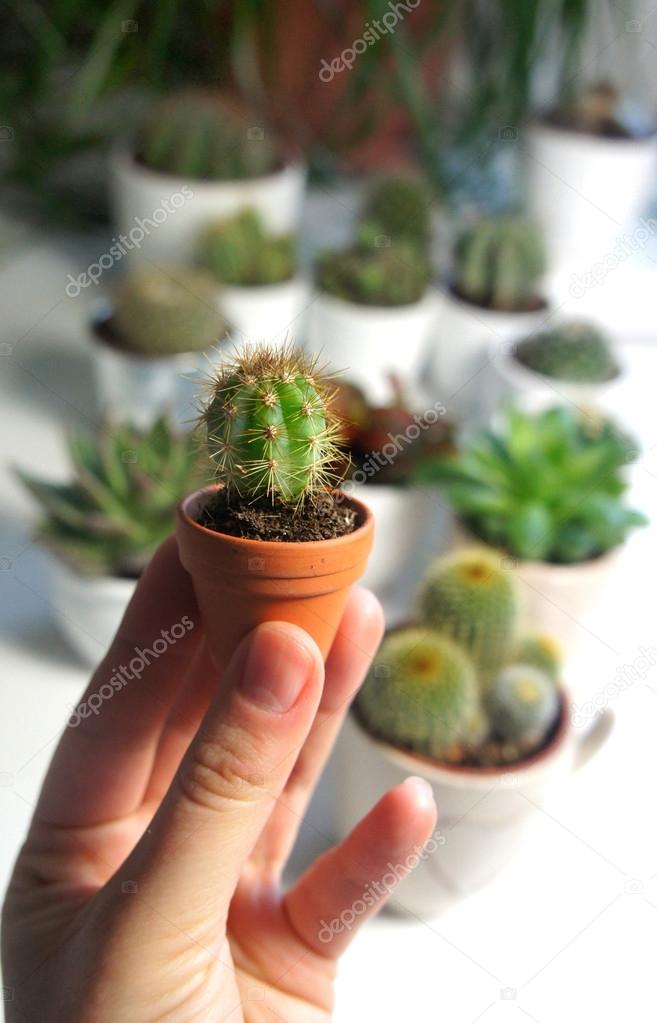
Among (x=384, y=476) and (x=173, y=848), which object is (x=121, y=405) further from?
(x=173, y=848)

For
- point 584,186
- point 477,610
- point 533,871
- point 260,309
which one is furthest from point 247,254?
point 533,871

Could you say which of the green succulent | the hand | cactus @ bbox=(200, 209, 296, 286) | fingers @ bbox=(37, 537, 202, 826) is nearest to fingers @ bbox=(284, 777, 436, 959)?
the hand

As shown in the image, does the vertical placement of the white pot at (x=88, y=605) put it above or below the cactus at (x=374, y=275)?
below

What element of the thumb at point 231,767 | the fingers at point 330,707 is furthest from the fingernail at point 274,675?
the fingers at point 330,707

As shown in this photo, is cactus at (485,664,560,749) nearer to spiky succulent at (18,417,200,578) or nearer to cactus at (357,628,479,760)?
cactus at (357,628,479,760)

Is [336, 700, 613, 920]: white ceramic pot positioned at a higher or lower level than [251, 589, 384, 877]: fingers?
lower

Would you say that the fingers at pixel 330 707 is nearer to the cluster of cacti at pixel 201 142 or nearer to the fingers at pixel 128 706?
the fingers at pixel 128 706
